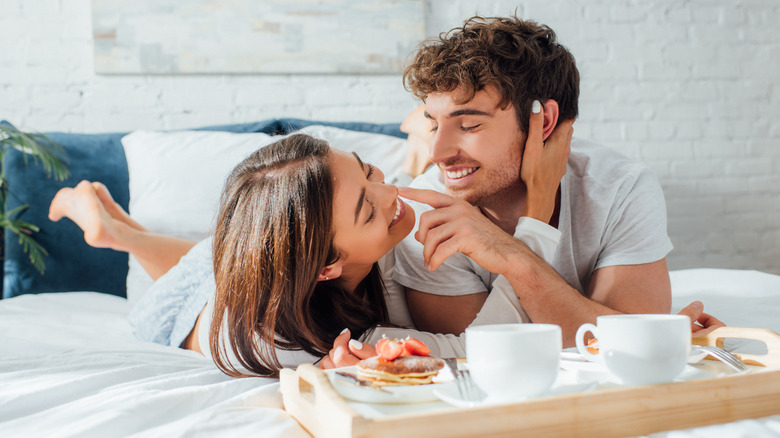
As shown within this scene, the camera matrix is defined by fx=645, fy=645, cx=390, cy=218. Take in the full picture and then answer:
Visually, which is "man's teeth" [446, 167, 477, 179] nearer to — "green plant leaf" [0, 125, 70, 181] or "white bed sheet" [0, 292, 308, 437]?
"white bed sheet" [0, 292, 308, 437]

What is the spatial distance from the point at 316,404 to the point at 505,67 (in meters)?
1.00

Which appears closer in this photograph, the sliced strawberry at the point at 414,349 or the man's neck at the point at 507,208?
the sliced strawberry at the point at 414,349

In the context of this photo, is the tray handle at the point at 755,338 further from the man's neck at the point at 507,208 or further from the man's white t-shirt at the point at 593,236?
the man's neck at the point at 507,208

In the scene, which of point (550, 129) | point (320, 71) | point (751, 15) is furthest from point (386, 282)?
point (751, 15)

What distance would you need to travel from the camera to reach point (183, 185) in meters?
2.12

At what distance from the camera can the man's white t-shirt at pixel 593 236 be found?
1405 mm

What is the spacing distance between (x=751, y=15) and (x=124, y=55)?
9.52 ft

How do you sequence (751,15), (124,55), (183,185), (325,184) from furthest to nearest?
(751,15), (124,55), (183,185), (325,184)

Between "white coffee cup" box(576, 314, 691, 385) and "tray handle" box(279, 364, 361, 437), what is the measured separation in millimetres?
316

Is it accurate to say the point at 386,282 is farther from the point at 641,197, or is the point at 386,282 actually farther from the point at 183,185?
the point at 183,185

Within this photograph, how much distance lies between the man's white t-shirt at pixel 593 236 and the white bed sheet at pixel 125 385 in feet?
1.00

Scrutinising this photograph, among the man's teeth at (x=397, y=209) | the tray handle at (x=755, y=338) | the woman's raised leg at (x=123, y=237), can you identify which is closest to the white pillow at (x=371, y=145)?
the woman's raised leg at (x=123, y=237)

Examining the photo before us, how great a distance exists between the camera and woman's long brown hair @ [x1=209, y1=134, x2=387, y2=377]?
1.11 metres

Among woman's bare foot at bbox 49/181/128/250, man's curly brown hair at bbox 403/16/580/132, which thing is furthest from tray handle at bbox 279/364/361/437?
woman's bare foot at bbox 49/181/128/250
